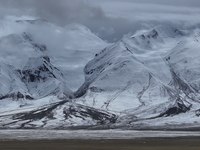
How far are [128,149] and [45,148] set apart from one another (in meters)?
Result: 21.0

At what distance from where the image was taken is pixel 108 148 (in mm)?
135625

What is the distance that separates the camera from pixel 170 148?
451ft

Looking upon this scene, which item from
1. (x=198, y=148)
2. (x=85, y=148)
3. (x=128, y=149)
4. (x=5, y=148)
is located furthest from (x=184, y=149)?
(x=5, y=148)

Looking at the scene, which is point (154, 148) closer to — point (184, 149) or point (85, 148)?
point (184, 149)

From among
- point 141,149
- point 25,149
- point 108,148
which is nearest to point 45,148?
point 25,149

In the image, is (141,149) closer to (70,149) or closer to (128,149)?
(128,149)

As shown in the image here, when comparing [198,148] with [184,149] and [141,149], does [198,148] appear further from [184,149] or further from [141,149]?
[141,149]

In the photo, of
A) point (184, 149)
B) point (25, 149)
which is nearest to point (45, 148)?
point (25, 149)

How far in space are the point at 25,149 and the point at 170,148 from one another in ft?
122

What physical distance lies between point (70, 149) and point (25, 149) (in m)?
11.1

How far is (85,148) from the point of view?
13550 centimetres

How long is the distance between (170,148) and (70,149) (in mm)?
26089

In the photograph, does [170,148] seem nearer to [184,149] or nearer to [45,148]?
[184,149]

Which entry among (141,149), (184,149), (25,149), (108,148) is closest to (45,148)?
(25,149)
